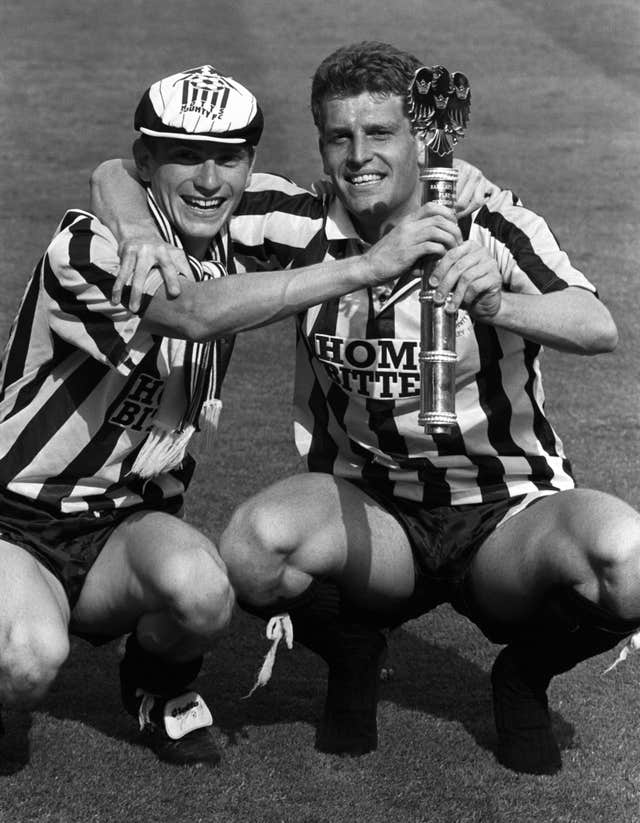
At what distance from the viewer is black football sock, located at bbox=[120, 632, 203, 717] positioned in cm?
393

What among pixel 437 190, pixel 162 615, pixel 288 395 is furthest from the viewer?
pixel 288 395

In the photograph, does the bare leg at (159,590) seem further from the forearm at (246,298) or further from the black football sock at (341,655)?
the forearm at (246,298)

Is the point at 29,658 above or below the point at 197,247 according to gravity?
below

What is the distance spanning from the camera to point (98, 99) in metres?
14.8

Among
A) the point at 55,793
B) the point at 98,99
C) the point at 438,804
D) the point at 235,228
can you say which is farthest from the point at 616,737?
the point at 98,99

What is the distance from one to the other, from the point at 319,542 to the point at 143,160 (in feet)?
3.73

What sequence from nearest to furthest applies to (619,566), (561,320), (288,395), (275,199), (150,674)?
(619,566)
(561,320)
(150,674)
(275,199)
(288,395)

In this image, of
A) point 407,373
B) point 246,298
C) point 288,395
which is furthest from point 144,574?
point 288,395

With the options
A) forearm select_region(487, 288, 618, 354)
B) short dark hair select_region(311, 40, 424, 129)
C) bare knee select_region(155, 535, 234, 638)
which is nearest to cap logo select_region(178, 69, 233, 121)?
short dark hair select_region(311, 40, 424, 129)

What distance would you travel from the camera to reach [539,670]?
3945 millimetres

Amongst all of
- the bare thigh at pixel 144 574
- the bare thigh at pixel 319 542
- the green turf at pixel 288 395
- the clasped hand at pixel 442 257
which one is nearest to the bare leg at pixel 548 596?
the green turf at pixel 288 395

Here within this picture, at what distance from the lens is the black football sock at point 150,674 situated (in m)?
3.93

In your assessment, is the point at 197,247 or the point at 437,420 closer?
the point at 437,420

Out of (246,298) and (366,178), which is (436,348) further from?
(366,178)
